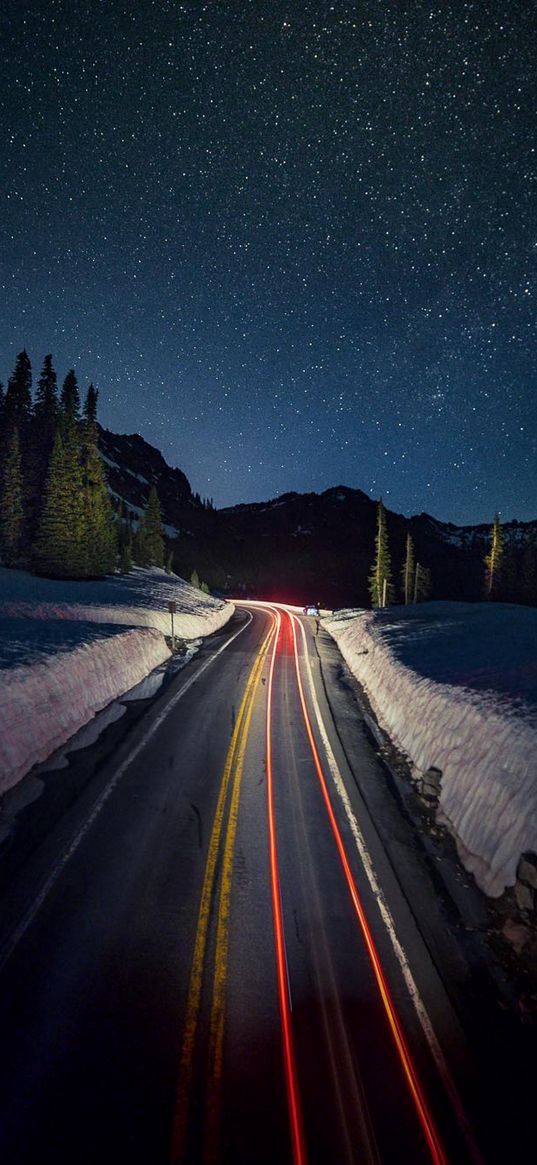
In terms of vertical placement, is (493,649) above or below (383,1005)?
above

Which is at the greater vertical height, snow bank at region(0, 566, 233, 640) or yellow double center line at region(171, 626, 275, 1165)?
snow bank at region(0, 566, 233, 640)

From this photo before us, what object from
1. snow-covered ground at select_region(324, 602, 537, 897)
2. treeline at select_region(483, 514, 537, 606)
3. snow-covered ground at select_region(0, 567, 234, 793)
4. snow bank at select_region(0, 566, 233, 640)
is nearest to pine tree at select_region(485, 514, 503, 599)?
treeline at select_region(483, 514, 537, 606)

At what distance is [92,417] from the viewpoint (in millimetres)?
50781

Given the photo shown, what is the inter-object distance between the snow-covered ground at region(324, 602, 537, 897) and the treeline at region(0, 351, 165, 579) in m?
29.1

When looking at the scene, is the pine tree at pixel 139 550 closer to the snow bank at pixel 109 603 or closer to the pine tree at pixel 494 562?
the snow bank at pixel 109 603

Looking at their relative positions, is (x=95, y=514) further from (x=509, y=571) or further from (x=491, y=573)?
(x=509, y=571)

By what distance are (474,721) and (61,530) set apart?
3717cm

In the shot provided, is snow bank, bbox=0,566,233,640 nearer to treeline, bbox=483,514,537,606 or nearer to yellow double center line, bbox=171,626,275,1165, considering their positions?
yellow double center line, bbox=171,626,275,1165

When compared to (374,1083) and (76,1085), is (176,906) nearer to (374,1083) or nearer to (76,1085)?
(76,1085)

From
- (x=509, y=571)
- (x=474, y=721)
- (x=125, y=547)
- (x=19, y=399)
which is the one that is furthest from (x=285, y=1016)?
(x=509, y=571)

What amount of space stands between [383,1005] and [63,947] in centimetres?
372

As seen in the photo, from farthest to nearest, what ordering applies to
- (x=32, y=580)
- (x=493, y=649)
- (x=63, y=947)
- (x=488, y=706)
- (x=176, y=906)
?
(x=32, y=580), (x=493, y=649), (x=488, y=706), (x=176, y=906), (x=63, y=947)

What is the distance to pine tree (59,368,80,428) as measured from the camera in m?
48.3

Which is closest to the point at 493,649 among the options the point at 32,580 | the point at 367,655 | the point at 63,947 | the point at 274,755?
the point at 367,655
